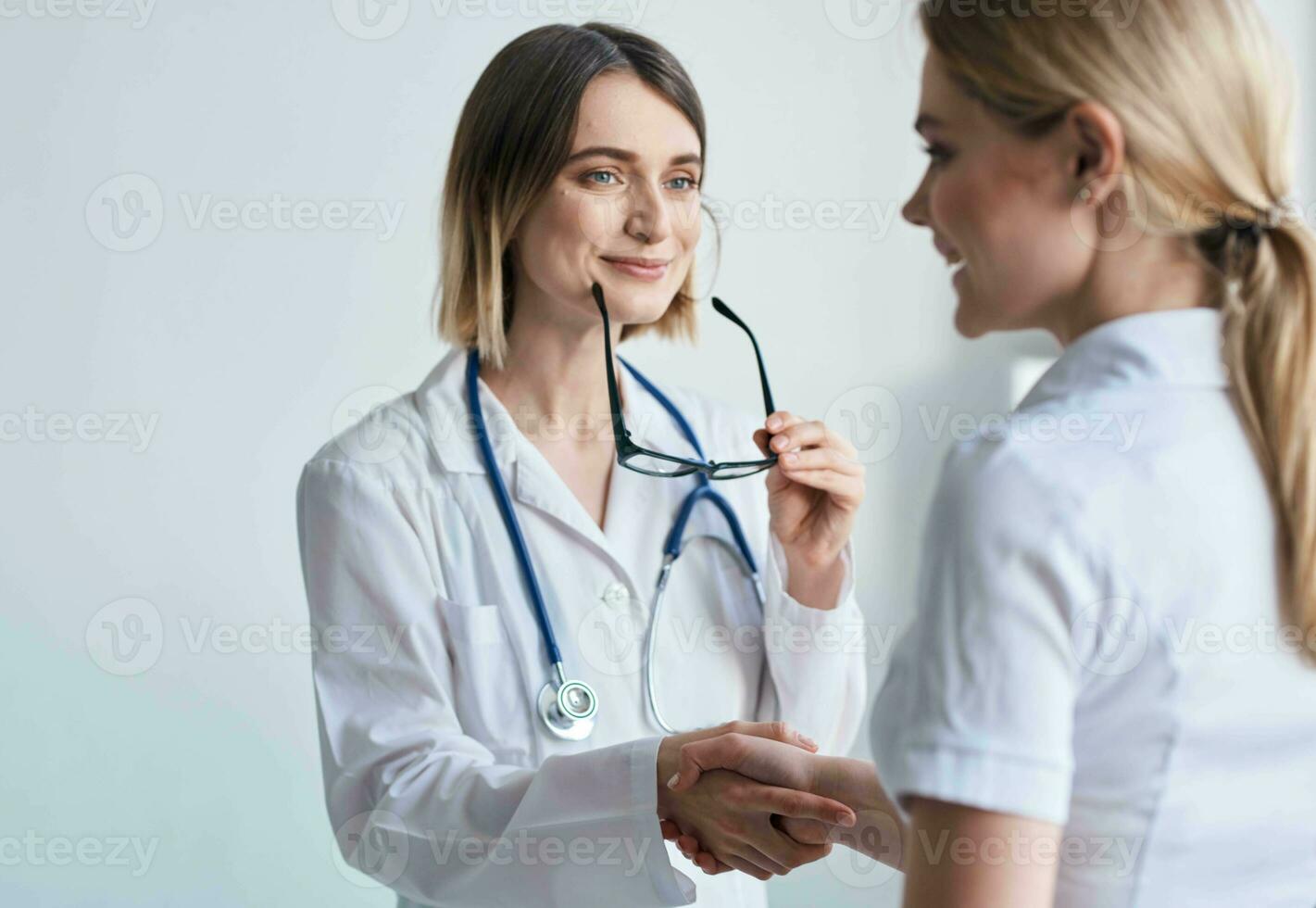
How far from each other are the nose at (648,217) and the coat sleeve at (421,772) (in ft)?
1.22

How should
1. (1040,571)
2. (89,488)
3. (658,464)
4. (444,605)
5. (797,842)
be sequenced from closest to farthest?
(1040,571), (797,842), (444,605), (658,464), (89,488)

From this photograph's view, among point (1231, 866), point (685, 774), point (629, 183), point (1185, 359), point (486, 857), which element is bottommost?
point (486, 857)

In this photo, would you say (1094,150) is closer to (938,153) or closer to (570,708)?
(938,153)

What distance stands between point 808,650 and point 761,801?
26 centimetres

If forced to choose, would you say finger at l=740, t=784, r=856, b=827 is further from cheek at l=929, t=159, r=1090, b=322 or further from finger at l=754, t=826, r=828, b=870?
cheek at l=929, t=159, r=1090, b=322

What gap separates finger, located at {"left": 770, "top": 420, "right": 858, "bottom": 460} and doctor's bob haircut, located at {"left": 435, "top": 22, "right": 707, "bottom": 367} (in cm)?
34

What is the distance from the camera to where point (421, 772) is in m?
1.17

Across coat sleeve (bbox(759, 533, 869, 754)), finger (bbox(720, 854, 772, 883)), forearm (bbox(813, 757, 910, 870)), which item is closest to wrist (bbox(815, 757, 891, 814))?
forearm (bbox(813, 757, 910, 870))

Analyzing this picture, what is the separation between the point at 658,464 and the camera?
142 centimetres

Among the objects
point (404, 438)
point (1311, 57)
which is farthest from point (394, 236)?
point (1311, 57)

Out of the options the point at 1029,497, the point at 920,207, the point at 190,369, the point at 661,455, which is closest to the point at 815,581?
the point at 661,455

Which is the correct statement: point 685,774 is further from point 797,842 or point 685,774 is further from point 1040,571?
point 1040,571

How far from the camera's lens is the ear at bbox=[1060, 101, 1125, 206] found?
2.00 feet

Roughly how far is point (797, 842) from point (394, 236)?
1343 millimetres
